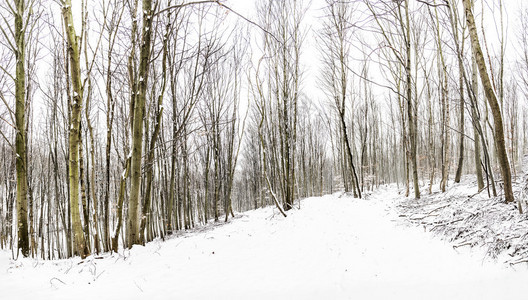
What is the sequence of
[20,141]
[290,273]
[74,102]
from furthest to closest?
1. [20,141]
2. [74,102]
3. [290,273]

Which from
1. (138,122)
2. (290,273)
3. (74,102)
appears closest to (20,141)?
(74,102)

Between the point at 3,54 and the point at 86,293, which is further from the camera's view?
the point at 3,54

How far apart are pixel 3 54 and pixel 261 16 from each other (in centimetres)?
837

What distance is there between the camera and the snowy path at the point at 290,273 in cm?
274

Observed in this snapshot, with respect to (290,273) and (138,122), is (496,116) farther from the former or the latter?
(138,122)

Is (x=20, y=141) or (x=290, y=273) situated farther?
(x=20, y=141)

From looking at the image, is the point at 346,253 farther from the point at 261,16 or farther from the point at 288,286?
the point at 261,16

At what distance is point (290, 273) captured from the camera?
11.9ft

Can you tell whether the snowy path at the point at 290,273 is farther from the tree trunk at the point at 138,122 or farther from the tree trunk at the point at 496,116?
the tree trunk at the point at 496,116

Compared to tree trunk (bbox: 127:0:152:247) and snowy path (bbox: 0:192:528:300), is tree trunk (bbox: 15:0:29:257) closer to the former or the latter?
snowy path (bbox: 0:192:528:300)

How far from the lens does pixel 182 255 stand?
4.41 meters

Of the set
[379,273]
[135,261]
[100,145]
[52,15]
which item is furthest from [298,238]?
[100,145]

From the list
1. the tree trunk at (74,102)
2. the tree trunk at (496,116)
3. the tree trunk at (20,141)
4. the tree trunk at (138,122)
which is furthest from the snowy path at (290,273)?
the tree trunk at (496,116)

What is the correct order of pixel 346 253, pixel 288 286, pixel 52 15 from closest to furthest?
pixel 288 286, pixel 346 253, pixel 52 15
